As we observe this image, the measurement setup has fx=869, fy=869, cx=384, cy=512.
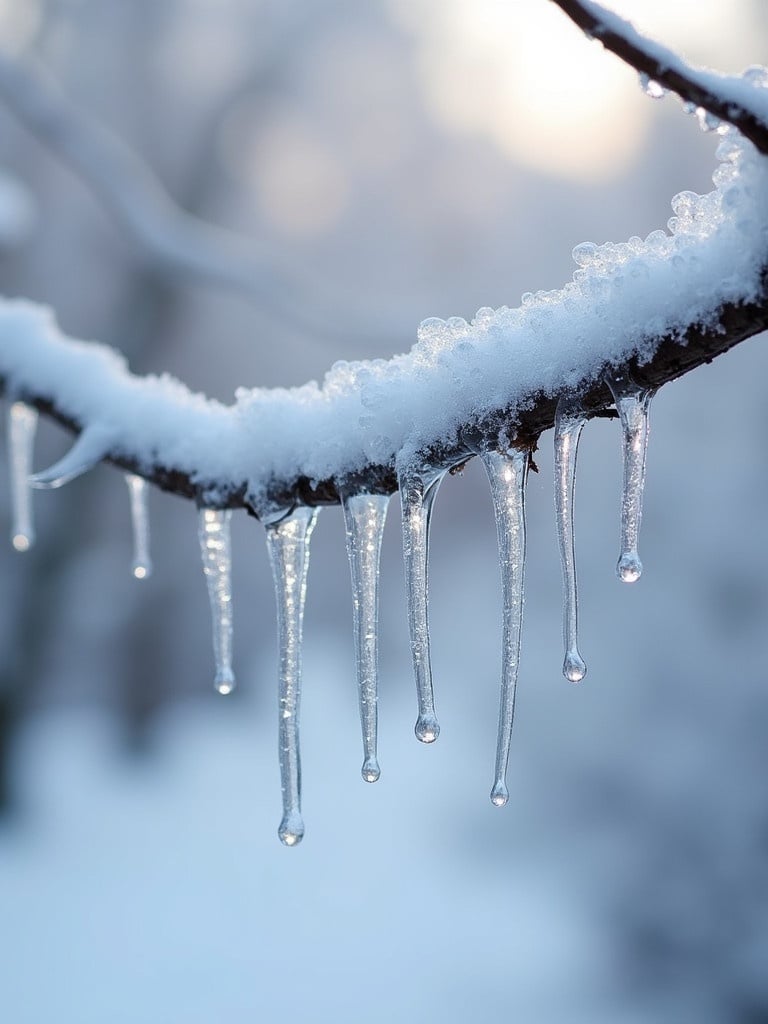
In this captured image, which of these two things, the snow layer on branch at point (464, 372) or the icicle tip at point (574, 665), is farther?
the icicle tip at point (574, 665)

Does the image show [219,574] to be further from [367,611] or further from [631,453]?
[631,453]

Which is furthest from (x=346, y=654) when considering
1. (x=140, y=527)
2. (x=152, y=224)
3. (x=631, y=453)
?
(x=631, y=453)

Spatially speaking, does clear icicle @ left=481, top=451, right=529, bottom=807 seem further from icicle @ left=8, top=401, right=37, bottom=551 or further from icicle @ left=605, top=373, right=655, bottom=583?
icicle @ left=8, top=401, right=37, bottom=551

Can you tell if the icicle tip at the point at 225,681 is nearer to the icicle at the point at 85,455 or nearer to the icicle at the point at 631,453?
the icicle at the point at 85,455

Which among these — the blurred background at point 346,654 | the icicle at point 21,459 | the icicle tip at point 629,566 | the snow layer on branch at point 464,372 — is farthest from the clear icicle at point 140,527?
the blurred background at point 346,654

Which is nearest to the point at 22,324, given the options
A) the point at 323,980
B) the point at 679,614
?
the point at 323,980

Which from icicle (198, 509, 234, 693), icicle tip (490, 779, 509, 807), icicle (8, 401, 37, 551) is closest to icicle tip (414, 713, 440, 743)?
icicle tip (490, 779, 509, 807)

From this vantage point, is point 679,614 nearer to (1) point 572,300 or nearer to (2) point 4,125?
(2) point 4,125
